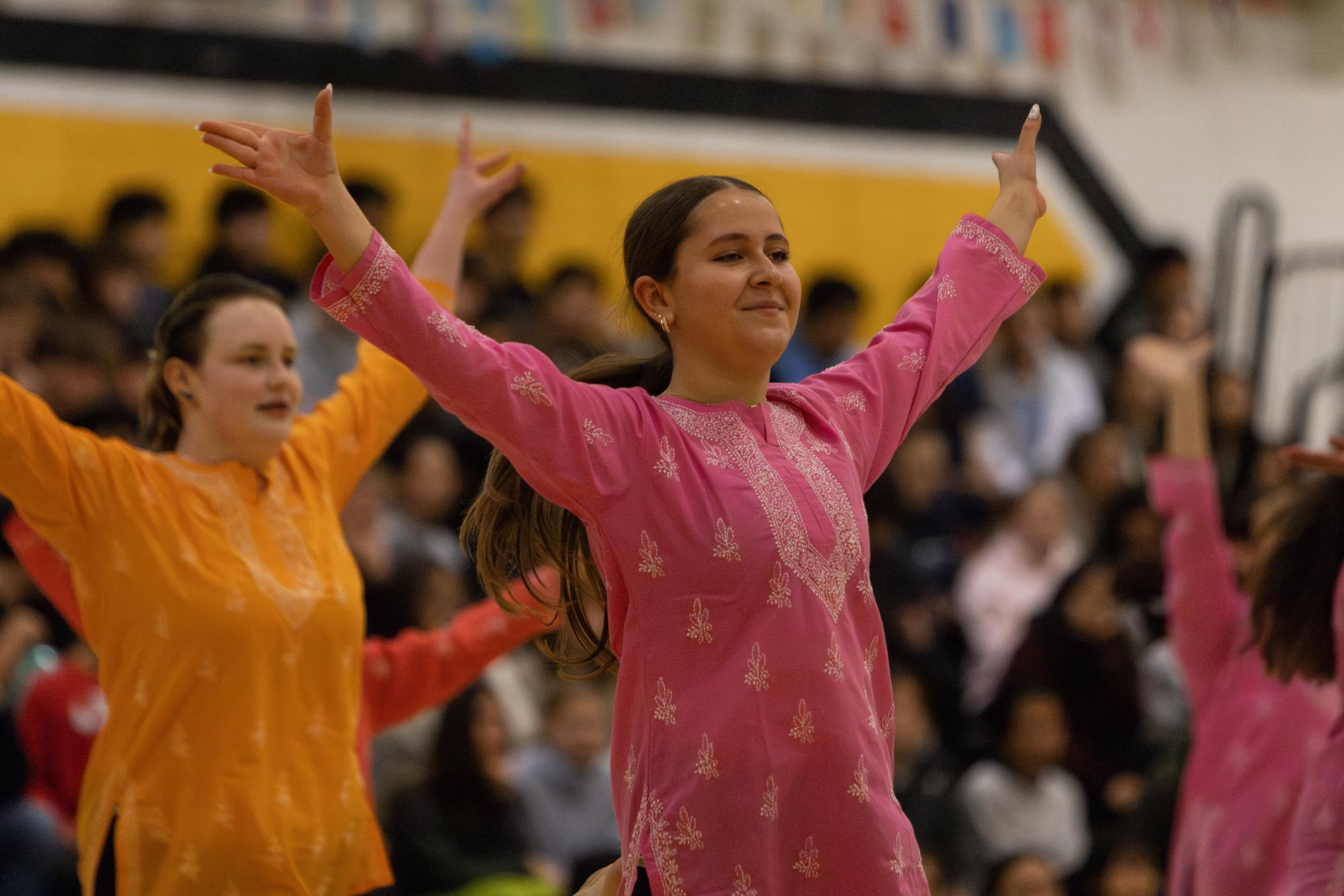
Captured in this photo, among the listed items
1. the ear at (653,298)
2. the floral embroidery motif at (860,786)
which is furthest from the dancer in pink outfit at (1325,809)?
the ear at (653,298)

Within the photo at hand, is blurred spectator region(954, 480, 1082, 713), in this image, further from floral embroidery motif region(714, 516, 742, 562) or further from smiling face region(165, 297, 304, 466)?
floral embroidery motif region(714, 516, 742, 562)

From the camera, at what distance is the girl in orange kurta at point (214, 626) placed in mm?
2768

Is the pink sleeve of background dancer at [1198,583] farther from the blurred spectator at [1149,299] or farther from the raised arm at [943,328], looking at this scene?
the blurred spectator at [1149,299]

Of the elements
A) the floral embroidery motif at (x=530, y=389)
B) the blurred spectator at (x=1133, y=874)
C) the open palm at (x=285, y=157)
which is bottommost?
the blurred spectator at (x=1133, y=874)

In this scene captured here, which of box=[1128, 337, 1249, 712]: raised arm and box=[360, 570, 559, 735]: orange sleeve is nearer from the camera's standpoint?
box=[360, 570, 559, 735]: orange sleeve

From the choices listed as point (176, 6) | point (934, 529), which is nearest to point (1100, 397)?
point (934, 529)

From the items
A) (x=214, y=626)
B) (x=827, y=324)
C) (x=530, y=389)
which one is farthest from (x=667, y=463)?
(x=827, y=324)

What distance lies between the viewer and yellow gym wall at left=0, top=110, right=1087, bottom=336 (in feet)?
20.0

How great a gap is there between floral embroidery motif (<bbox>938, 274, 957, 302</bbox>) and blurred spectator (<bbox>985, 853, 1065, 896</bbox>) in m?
2.59

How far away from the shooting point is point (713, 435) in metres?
2.36

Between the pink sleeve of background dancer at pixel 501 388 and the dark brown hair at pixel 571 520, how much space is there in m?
0.19

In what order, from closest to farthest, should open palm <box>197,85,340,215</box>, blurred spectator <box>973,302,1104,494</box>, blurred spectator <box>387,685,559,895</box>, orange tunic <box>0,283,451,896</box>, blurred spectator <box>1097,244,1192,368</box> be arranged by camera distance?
open palm <box>197,85,340,215</box> → orange tunic <box>0,283,451,896</box> → blurred spectator <box>387,685,559,895</box> → blurred spectator <box>973,302,1104,494</box> → blurred spectator <box>1097,244,1192,368</box>

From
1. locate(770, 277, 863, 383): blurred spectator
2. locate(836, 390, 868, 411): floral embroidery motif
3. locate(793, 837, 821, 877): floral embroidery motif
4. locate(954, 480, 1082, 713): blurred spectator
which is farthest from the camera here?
locate(770, 277, 863, 383): blurred spectator

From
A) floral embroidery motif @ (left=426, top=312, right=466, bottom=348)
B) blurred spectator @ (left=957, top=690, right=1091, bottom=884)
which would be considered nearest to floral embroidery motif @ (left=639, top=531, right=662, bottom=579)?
floral embroidery motif @ (left=426, top=312, right=466, bottom=348)
